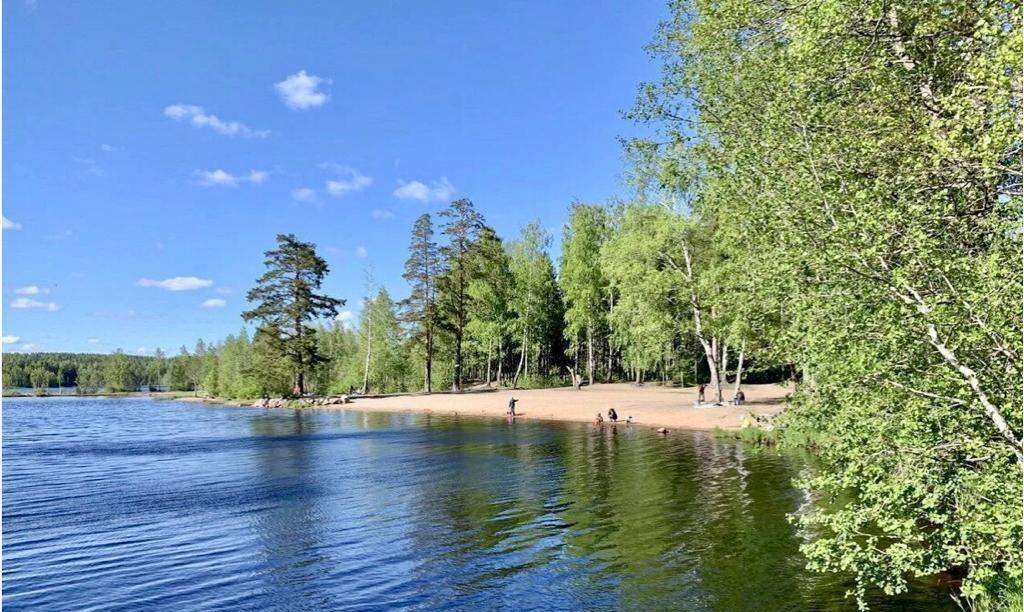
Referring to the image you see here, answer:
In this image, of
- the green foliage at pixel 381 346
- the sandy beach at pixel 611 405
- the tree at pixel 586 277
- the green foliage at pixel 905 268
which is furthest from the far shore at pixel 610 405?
the green foliage at pixel 905 268

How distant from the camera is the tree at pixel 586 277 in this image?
6412 cm

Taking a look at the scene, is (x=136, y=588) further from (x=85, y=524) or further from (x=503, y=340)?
(x=503, y=340)

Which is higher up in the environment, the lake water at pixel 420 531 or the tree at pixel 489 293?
the tree at pixel 489 293

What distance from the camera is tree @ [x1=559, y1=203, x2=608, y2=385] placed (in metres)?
64.1

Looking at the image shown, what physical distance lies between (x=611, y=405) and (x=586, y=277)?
65.6ft

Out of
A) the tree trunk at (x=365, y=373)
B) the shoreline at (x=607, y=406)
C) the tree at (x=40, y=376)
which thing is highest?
the tree at (x=40, y=376)

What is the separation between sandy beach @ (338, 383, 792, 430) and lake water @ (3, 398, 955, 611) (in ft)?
24.3

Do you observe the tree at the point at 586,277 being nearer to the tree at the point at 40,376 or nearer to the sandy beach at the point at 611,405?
the sandy beach at the point at 611,405

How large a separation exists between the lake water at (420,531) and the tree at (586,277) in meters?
33.2

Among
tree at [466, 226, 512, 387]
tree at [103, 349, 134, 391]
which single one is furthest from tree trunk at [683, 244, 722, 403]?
tree at [103, 349, 134, 391]

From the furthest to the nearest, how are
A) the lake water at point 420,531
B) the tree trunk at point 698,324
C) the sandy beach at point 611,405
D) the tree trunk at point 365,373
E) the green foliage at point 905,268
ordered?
the tree trunk at point 365,373, the tree trunk at point 698,324, the sandy beach at point 611,405, the lake water at point 420,531, the green foliage at point 905,268

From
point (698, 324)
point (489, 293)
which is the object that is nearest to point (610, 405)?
point (698, 324)

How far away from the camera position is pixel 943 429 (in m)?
7.45

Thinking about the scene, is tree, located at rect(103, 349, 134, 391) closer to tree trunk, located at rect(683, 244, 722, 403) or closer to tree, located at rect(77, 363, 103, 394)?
tree, located at rect(77, 363, 103, 394)
